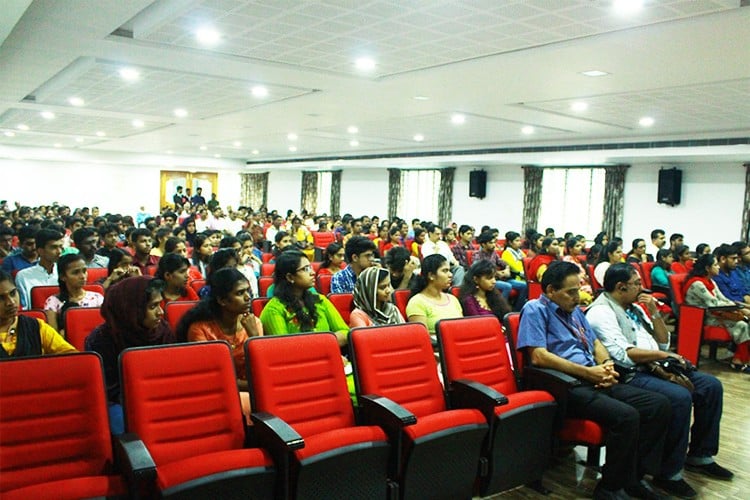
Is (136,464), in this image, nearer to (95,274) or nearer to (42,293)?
(42,293)

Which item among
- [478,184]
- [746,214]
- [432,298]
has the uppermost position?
[478,184]

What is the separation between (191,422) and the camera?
2.44 meters

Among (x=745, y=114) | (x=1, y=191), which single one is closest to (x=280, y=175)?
(x=1, y=191)

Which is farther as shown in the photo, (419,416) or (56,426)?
(419,416)

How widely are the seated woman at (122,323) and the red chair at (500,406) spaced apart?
58.7 inches

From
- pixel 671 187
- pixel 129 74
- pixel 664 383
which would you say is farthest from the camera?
pixel 671 187

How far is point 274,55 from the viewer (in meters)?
5.67

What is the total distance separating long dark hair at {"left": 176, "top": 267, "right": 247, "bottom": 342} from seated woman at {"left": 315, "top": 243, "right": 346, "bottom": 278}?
2.76m

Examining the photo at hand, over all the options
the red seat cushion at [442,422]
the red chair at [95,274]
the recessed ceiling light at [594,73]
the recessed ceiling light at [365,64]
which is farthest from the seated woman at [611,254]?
the red chair at [95,274]

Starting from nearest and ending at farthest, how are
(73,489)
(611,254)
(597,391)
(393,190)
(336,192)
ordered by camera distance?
(73,489) < (597,391) < (611,254) < (393,190) < (336,192)

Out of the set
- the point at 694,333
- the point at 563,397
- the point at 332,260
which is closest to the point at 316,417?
the point at 563,397

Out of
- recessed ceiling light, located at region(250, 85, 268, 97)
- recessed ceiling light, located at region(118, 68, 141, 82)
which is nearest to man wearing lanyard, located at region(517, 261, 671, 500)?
recessed ceiling light, located at region(250, 85, 268, 97)

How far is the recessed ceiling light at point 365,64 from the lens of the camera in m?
5.67

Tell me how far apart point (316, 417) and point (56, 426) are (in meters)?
1.07
